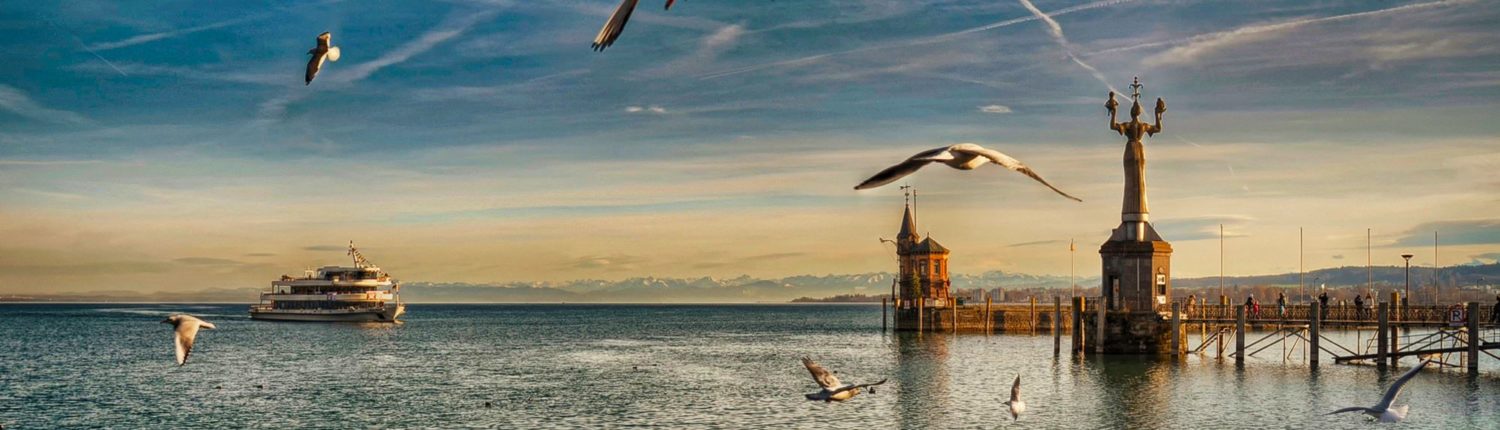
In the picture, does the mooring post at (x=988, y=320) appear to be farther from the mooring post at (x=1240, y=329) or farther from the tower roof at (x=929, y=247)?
the mooring post at (x=1240, y=329)

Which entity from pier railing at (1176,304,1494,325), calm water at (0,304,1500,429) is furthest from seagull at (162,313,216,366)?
pier railing at (1176,304,1494,325)

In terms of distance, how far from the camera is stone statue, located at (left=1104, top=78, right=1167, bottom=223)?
5881cm

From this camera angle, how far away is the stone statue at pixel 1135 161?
58812mm

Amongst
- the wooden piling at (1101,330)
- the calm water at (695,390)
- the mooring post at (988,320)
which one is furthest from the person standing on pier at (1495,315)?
the mooring post at (988,320)

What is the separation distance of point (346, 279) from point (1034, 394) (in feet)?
344

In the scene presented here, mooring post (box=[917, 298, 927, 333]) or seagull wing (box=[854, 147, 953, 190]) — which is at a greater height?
seagull wing (box=[854, 147, 953, 190])

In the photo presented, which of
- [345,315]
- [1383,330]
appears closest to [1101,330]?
[1383,330]

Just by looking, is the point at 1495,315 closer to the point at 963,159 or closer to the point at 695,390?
the point at 695,390

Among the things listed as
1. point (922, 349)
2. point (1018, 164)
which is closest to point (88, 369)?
point (922, 349)

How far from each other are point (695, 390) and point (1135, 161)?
22400 mm

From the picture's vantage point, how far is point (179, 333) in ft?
78.0

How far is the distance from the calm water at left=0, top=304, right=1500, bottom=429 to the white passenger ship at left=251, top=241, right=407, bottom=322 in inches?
2074

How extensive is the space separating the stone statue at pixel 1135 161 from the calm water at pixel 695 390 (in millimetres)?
6536

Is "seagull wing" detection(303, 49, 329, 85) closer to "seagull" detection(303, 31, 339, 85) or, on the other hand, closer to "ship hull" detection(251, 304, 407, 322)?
"seagull" detection(303, 31, 339, 85)
